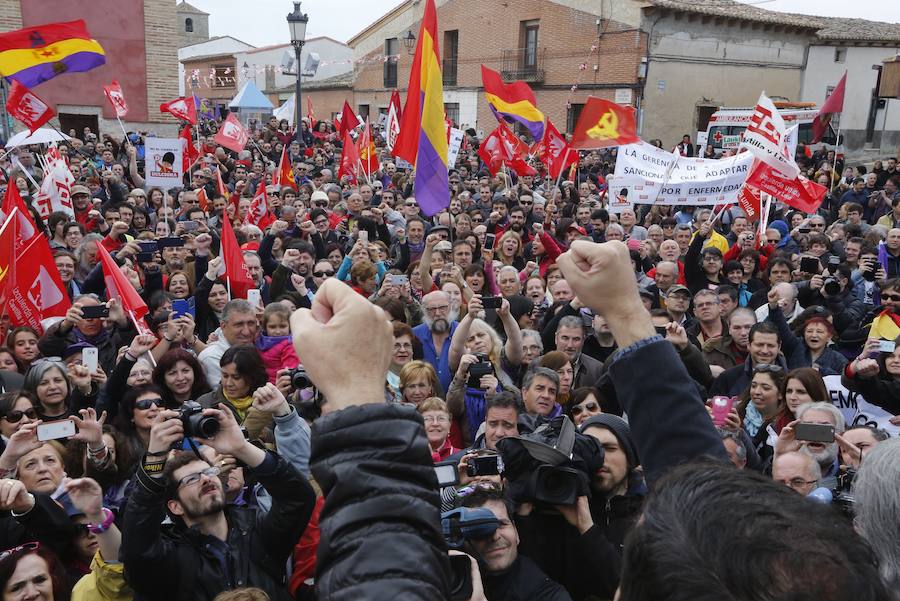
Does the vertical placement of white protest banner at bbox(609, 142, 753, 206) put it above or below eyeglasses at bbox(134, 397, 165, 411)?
above

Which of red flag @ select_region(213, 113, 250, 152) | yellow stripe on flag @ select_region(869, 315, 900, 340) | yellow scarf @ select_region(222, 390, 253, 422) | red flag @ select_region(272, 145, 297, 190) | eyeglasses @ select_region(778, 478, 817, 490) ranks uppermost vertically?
red flag @ select_region(213, 113, 250, 152)

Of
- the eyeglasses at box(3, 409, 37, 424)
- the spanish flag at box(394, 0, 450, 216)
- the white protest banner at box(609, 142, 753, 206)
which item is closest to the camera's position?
the eyeglasses at box(3, 409, 37, 424)

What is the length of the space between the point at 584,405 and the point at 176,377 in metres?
2.45

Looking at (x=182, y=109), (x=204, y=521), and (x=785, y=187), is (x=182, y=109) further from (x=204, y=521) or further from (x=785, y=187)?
(x=204, y=521)

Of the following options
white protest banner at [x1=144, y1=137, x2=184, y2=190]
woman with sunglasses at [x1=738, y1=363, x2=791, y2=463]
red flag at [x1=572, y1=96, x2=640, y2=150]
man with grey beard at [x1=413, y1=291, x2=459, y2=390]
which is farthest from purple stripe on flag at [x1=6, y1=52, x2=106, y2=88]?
woman with sunglasses at [x1=738, y1=363, x2=791, y2=463]

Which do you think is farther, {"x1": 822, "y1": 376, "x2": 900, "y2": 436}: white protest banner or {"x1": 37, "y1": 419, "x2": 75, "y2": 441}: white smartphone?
{"x1": 822, "y1": 376, "x2": 900, "y2": 436}: white protest banner

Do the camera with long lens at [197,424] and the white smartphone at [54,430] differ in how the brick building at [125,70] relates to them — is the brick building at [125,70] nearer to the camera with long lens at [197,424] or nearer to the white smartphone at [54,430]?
the white smartphone at [54,430]

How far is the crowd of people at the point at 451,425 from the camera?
1016mm

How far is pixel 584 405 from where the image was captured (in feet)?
15.2

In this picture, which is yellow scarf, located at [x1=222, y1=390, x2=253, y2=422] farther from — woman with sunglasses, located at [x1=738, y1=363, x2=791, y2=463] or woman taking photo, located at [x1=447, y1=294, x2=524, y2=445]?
woman with sunglasses, located at [x1=738, y1=363, x2=791, y2=463]

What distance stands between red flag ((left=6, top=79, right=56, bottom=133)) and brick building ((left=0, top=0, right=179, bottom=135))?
12.3 meters

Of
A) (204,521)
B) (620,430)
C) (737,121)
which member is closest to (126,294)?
(204,521)

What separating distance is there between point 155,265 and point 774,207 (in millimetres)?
9774

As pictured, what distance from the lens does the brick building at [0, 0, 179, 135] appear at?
22.1 meters
